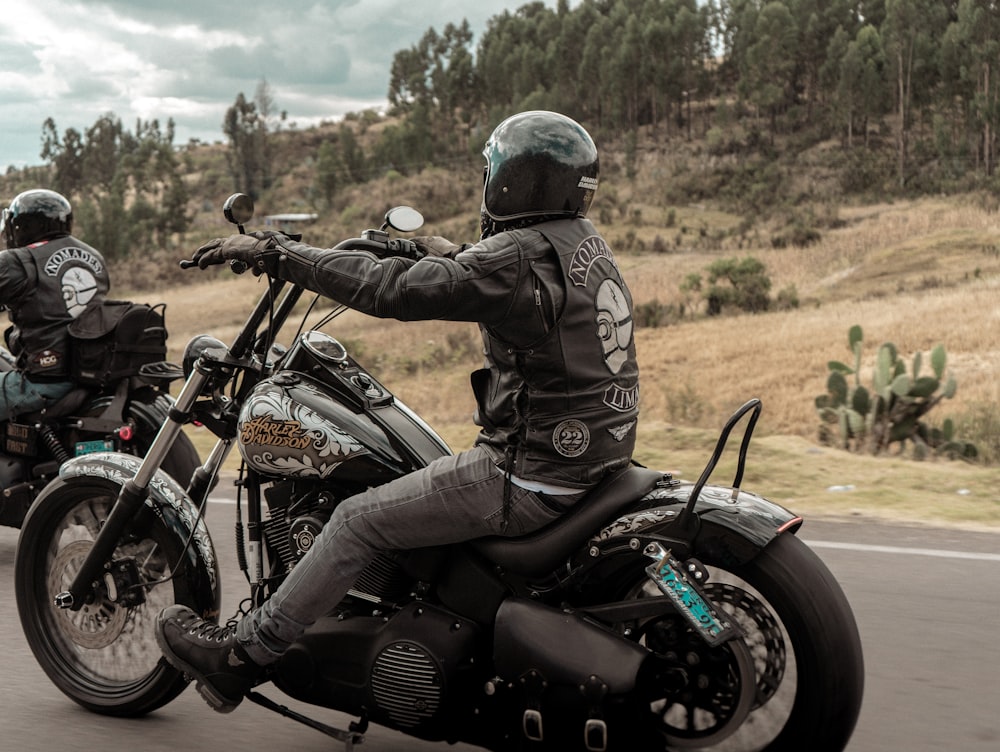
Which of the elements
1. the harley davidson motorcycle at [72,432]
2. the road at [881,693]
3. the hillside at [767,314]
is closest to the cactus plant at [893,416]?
the hillside at [767,314]

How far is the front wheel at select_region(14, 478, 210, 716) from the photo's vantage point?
12.8 ft

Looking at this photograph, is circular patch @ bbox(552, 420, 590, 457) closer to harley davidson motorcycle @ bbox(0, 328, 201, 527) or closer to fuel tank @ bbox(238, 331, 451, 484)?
fuel tank @ bbox(238, 331, 451, 484)

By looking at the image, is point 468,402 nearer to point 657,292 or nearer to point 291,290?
point 291,290

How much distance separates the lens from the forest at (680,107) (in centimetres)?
6912

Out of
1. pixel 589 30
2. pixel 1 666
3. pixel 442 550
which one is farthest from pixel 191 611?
pixel 589 30

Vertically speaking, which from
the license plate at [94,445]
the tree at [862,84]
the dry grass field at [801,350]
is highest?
the tree at [862,84]

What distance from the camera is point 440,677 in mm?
3180

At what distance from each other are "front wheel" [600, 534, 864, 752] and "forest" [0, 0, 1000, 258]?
6012cm

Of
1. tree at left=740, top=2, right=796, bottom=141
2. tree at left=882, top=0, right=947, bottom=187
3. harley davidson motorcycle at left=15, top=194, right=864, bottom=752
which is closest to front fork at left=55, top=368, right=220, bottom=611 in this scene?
harley davidson motorcycle at left=15, top=194, right=864, bottom=752

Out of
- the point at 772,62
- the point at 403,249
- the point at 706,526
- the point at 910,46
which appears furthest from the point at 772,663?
the point at 772,62

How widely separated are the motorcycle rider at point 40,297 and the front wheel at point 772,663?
4279 mm

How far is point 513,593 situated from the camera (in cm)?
323

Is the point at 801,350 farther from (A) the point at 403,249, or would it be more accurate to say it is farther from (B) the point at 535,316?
(B) the point at 535,316

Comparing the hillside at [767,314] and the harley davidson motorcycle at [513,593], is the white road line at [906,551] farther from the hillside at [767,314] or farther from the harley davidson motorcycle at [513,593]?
the harley davidson motorcycle at [513,593]
